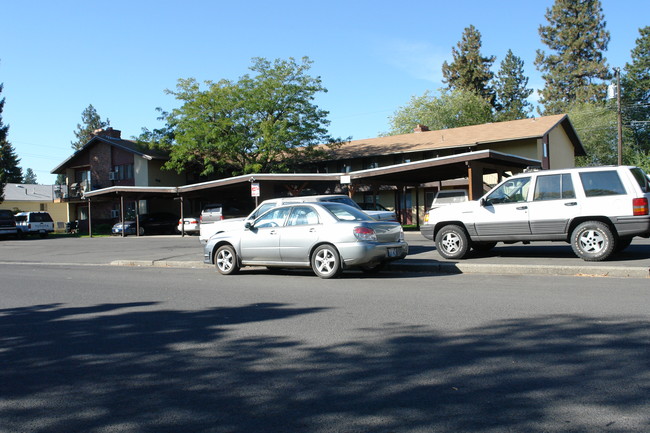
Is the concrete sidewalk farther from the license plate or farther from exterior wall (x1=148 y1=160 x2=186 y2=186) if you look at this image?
exterior wall (x1=148 y1=160 x2=186 y2=186)

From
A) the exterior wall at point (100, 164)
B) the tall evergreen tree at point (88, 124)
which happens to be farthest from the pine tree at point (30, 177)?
the exterior wall at point (100, 164)

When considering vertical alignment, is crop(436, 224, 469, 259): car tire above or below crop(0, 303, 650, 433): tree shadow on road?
above

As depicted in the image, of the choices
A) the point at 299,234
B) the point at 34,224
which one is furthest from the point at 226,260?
the point at 34,224

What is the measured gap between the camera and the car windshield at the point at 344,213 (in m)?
10.8

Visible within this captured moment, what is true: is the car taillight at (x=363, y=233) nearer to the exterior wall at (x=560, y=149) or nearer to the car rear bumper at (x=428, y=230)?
the car rear bumper at (x=428, y=230)

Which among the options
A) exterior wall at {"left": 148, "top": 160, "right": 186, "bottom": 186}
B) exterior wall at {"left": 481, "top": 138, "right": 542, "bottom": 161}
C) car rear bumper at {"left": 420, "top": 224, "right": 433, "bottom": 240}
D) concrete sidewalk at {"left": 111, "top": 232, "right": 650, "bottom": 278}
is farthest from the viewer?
exterior wall at {"left": 148, "top": 160, "right": 186, "bottom": 186}

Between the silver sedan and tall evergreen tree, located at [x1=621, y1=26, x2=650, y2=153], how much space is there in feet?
182

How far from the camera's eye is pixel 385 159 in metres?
37.7

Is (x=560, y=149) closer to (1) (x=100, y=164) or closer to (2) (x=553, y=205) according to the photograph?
(2) (x=553, y=205)

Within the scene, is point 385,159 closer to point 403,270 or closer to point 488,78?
point 403,270

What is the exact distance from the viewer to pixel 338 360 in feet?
16.4

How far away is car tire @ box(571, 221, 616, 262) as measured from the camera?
34.6 feet

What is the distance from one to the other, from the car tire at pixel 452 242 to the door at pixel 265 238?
12.2 feet

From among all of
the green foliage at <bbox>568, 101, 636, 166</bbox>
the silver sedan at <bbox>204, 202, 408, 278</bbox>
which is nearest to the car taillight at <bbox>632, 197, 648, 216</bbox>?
the silver sedan at <bbox>204, 202, 408, 278</bbox>
